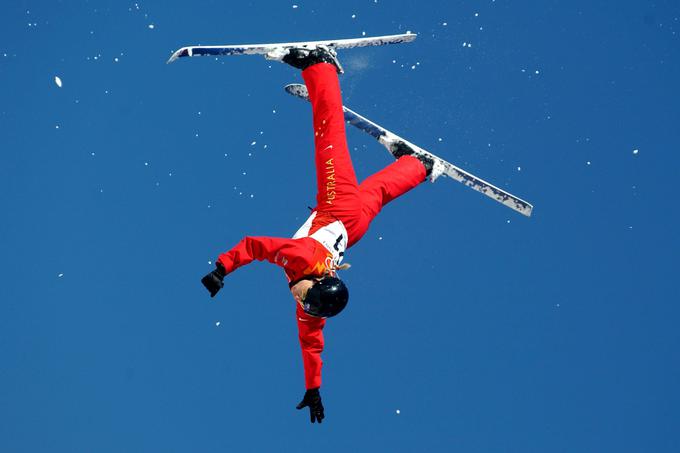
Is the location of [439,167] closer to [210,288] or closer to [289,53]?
[289,53]

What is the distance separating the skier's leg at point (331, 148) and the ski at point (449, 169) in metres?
0.29

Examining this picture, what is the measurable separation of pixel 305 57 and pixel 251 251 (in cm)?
A: 88

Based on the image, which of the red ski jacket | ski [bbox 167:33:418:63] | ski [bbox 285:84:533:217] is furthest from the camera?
ski [bbox 285:84:533:217]

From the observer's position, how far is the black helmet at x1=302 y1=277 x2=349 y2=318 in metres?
3.02

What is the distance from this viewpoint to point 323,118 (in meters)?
3.41

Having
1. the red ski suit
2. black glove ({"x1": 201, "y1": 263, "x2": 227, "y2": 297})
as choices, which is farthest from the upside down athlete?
black glove ({"x1": 201, "y1": 263, "x2": 227, "y2": 297})

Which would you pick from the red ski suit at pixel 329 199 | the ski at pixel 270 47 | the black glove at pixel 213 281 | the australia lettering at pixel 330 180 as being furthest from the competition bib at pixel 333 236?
the ski at pixel 270 47

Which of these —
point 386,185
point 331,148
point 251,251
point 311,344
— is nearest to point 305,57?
point 331,148

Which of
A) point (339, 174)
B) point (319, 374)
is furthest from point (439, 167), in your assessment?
point (319, 374)

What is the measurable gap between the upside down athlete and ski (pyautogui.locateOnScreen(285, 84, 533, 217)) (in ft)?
0.29

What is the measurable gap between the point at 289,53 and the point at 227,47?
10.6 inches

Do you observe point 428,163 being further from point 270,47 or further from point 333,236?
point 270,47

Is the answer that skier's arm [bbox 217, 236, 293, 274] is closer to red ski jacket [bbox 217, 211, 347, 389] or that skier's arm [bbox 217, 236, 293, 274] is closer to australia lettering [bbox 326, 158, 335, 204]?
red ski jacket [bbox 217, 211, 347, 389]

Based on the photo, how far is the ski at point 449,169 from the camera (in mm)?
3684
